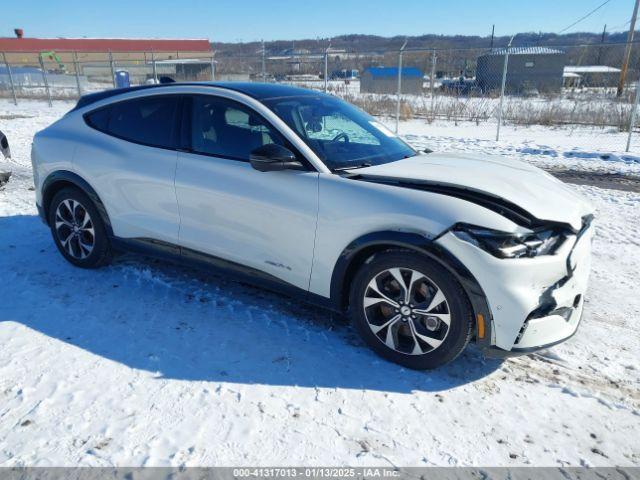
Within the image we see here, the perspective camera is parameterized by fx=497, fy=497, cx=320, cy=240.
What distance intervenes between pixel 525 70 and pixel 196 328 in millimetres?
33862

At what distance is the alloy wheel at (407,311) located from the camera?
3.00m

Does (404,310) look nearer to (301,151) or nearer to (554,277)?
(554,277)

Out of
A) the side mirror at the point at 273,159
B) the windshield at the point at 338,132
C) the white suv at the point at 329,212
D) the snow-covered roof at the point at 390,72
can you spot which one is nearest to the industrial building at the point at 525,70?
the snow-covered roof at the point at 390,72

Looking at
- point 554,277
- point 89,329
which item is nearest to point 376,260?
point 554,277

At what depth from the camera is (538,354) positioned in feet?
11.2

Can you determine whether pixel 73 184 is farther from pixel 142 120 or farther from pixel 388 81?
pixel 388 81

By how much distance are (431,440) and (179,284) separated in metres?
2.62

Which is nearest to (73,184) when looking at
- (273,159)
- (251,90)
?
(251,90)

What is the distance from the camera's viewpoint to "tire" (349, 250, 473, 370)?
291 centimetres

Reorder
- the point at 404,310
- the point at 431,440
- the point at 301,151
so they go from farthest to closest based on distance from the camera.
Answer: the point at 301,151
the point at 404,310
the point at 431,440

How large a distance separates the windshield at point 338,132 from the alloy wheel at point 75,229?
2.09 m

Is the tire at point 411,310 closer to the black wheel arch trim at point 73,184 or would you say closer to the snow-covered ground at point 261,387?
the snow-covered ground at point 261,387

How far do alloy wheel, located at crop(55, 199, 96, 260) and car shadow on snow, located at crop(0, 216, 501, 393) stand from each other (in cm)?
20

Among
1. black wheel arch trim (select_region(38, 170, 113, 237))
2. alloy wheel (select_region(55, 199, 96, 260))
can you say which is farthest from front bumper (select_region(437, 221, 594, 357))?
alloy wheel (select_region(55, 199, 96, 260))
